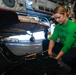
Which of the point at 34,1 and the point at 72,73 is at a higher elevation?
the point at 34,1

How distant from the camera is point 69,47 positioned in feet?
4.98

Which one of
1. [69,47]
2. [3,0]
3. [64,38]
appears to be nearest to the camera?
[69,47]

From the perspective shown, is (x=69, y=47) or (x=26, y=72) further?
(x=69, y=47)

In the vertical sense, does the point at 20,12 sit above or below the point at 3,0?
below

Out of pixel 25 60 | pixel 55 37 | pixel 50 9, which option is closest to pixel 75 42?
pixel 55 37

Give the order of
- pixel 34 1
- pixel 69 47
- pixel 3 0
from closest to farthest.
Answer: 1. pixel 69 47
2. pixel 3 0
3. pixel 34 1

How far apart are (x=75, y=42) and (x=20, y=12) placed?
97 centimetres

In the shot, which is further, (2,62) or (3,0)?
(3,0)

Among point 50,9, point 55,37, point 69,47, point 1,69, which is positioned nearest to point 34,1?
point 50,9

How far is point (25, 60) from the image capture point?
1438 mm

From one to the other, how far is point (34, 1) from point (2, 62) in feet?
5.86

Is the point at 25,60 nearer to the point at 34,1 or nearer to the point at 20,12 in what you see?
the point at 20,12

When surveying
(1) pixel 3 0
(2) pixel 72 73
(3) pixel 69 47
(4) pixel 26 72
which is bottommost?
(2) pixel 72 73

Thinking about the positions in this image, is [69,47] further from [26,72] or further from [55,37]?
[26,72]
